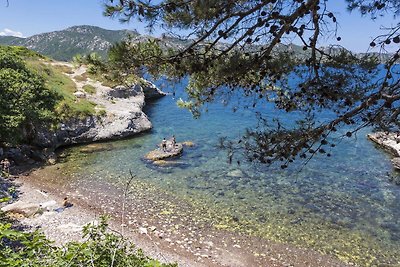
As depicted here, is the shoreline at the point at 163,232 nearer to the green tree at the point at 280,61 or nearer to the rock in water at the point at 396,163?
the green tree at the point at 280,61

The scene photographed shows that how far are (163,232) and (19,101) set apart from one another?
52.2 feet

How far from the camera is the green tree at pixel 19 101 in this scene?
22.8m

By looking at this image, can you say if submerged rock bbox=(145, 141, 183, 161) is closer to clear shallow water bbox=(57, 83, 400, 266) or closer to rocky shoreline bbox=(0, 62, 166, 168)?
clear shallow water bbox=(57, 83, 400, 266)

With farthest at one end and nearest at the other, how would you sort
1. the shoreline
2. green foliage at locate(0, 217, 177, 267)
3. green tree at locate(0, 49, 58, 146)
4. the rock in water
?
1. the rock in water
2. green tree at locate(0, 49, 58, 146)
3. the shoreline
4. green foliage at locate(0, 217, 177, 267)

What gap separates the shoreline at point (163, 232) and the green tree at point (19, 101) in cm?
430

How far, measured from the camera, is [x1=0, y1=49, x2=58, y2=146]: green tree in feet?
74.9

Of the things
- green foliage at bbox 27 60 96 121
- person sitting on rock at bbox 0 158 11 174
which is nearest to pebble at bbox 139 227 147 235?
person sitting on rock at bbox 0 158 11 174

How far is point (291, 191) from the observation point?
22.4 meters

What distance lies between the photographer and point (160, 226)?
687 inches

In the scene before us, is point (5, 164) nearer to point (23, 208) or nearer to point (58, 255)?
point (23, 208)

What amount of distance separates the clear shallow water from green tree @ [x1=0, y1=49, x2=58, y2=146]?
15.1ft

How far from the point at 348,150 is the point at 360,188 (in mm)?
10925

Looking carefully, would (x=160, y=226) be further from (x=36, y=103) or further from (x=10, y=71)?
(x=10, y=71)

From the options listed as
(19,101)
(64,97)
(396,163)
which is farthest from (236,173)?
(64,97)
